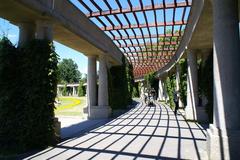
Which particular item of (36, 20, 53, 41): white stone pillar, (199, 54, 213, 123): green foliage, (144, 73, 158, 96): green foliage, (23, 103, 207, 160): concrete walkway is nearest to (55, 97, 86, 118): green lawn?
(23, 103, 207, 160): concrete walkway

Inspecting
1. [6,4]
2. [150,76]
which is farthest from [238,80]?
[150,76]

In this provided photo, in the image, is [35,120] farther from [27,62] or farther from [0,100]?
[27,62]

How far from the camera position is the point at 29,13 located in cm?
748

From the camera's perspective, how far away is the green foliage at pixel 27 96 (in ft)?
24.3

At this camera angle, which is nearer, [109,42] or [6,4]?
[6,4]

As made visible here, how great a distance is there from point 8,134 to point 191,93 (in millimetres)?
9765

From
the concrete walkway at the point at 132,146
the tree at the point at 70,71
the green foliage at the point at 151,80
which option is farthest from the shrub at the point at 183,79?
the tree at the point at 70,71

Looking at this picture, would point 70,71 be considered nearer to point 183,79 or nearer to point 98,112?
point 98,112

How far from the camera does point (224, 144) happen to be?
5.43 m

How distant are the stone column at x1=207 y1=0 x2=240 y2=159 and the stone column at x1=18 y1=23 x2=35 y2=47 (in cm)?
577

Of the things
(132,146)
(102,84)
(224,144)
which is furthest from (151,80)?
(224,144)

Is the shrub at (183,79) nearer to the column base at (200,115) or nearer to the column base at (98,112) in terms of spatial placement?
the column base at (200,115)

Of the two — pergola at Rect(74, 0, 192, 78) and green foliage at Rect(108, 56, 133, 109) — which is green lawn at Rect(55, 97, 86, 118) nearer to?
green foliage at Rect(108, 56, 133, 109)

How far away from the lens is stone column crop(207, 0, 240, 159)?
542 cm
